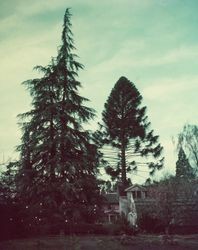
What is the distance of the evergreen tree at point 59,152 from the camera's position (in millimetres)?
29797

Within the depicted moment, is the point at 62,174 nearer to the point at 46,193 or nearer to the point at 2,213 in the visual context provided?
the point at 46,193

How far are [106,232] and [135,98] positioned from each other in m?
25.7

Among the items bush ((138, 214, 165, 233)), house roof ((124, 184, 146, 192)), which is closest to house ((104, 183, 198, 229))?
bush ((138, 214, 165, 233))

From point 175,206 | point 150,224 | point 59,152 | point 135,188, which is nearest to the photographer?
point 59,152

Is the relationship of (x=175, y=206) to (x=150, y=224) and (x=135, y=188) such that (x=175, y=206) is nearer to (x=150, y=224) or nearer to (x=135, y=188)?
(x=150, y=224)

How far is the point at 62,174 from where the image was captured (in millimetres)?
30828

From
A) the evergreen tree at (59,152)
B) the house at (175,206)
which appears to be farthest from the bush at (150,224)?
the evergreen tree at (59,152)

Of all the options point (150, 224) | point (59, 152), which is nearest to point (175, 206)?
Result: point (150, 224)

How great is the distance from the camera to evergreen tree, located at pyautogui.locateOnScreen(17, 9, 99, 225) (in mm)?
29797

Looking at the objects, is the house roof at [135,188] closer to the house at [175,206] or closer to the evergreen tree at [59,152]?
the house at [175,206]

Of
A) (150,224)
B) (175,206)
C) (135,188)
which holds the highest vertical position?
(135,188)

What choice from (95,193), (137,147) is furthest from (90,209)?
(137,147)

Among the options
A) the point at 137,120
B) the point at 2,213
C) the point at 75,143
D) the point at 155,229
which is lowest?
the point at 155,229

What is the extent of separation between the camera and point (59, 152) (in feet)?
103
